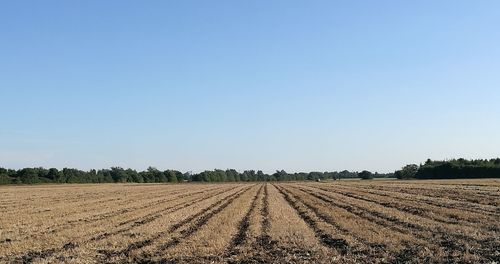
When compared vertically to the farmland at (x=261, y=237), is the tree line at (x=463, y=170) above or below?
above

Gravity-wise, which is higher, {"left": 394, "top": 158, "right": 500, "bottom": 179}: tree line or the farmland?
{"left": 394, "top": 158, "right": 500, "bottom": 179}: tree line

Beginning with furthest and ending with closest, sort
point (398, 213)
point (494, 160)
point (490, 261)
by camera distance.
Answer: point (494, 160), point (398, 213), point (490, 261)

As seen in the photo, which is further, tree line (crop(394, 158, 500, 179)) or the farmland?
tree line (crop(394, 158, 500, 179))

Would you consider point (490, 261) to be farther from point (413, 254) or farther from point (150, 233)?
point (150, 233)

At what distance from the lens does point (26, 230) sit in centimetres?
2384

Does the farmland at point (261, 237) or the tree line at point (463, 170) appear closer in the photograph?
the farmland at point (261, 237)

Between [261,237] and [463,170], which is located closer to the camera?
[261,237]

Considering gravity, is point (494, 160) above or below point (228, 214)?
above

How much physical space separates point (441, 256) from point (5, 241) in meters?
15.7

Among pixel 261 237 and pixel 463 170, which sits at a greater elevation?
pixel 463 170

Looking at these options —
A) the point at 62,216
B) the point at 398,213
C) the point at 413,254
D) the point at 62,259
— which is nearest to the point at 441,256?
the point at 413,254

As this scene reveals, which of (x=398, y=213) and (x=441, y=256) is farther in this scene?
(x=398, y=213)

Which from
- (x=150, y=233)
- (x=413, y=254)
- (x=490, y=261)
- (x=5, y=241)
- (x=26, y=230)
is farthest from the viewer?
(x=26, y=230)

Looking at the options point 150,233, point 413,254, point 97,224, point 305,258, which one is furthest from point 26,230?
point 413,254
